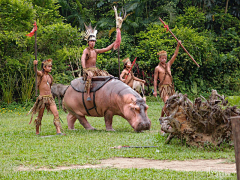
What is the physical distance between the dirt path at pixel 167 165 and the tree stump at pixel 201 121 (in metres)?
0.82

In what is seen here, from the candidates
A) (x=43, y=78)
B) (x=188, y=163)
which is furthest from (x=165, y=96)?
(x=188, y=163)

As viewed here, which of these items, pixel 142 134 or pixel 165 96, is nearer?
pixel 142 134

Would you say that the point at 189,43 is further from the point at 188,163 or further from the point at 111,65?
the point at 188,163

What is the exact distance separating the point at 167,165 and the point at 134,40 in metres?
16.7

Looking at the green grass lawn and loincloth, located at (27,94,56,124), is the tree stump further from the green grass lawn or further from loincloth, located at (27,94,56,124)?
loincloth, located at (27,94,56,124)

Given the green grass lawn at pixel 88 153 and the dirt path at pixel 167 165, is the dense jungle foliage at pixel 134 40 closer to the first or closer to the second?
the green grass lawn at pixel 88 153

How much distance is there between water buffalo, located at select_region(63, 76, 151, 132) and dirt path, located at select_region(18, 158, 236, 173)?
2.67 metres

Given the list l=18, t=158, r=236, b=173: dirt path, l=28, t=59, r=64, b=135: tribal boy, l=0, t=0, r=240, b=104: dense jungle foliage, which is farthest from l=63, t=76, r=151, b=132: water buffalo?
l=0, t=0, r=240, b=104: dense jungle foliage

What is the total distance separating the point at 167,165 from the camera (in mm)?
5246

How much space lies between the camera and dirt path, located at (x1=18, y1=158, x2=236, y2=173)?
16.4 ft

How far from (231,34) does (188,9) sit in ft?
10.0

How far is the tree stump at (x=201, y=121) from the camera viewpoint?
6.07 metres

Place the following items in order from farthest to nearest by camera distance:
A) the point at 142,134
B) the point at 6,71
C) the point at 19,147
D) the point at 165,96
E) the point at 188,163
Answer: the point at 6,71
the point at 165,96
the point at 142,134
the point at 19,147
the point at 188,163

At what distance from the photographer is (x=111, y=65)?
62.2ft
